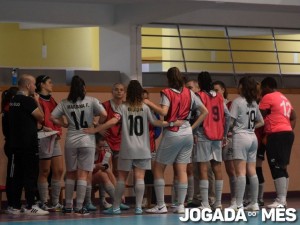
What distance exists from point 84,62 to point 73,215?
753 centimetres

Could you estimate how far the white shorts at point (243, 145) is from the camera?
11.9m

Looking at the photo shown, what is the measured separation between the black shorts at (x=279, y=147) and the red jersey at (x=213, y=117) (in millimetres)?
803

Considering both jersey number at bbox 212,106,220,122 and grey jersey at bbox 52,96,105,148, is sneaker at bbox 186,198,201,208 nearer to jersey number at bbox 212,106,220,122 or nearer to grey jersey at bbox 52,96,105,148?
jersey number at bbox 212,106,220,122

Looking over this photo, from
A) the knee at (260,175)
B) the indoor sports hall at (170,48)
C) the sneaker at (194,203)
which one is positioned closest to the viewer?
the sneaker at (194,203)

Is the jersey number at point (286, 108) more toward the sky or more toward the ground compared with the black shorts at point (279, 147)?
more toward the sky

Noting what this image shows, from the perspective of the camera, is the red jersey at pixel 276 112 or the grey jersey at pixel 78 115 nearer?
the grey jersey at pixel 78 115

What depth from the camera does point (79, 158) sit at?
38.0ft

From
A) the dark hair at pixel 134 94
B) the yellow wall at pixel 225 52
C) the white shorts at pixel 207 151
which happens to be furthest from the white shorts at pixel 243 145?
the yellow wall at pixel 225 52

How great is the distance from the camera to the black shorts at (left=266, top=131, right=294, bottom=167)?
1234 cm

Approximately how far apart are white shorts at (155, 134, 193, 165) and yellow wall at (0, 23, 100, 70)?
7351 mm

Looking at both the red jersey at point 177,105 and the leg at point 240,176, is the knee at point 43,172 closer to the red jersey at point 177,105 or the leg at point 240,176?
the red jersey at point 177,105

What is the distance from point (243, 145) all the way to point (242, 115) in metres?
0.40

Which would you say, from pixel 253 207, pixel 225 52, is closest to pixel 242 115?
pixel 253 207

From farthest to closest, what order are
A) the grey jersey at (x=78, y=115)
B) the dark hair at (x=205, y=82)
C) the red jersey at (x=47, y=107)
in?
the red jersey at (x=47, y=107)
the dark hair at (x=205, y=82)
the grey jersey at (x=78, y=115)
